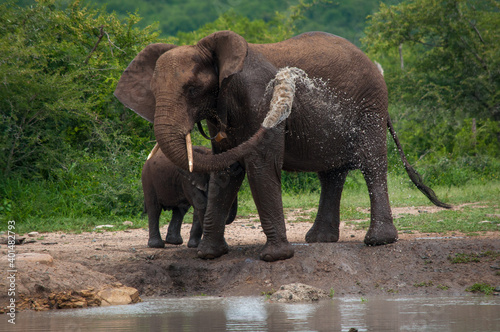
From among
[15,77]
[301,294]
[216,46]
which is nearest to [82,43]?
[15,77]

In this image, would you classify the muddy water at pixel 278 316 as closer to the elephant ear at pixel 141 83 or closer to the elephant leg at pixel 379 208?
the elephant leg at pixel 379 208

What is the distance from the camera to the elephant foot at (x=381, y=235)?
7.15 metres

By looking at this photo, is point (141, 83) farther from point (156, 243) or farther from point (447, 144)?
point (447, 144)

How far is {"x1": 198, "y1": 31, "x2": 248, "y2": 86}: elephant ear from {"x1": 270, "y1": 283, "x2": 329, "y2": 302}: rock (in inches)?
75.9

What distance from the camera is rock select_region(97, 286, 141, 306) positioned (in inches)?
240

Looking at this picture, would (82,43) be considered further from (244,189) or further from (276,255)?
(276,255)

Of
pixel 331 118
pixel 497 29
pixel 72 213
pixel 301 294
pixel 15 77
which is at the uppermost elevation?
pixel 497 29

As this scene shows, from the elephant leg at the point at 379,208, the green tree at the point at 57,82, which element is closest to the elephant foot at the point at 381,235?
the elephant leg at the point at 379,208

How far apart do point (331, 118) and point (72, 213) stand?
5.16 m

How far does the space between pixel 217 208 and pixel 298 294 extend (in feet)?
4.77

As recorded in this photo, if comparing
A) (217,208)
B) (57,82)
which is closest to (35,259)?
(217,208)

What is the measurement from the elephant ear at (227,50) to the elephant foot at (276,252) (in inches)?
63.4

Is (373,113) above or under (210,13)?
under

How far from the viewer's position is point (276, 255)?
666 centimetres
